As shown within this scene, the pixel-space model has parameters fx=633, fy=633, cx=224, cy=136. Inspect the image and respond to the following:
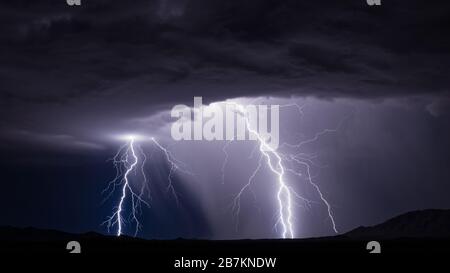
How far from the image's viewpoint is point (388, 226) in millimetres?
130375
